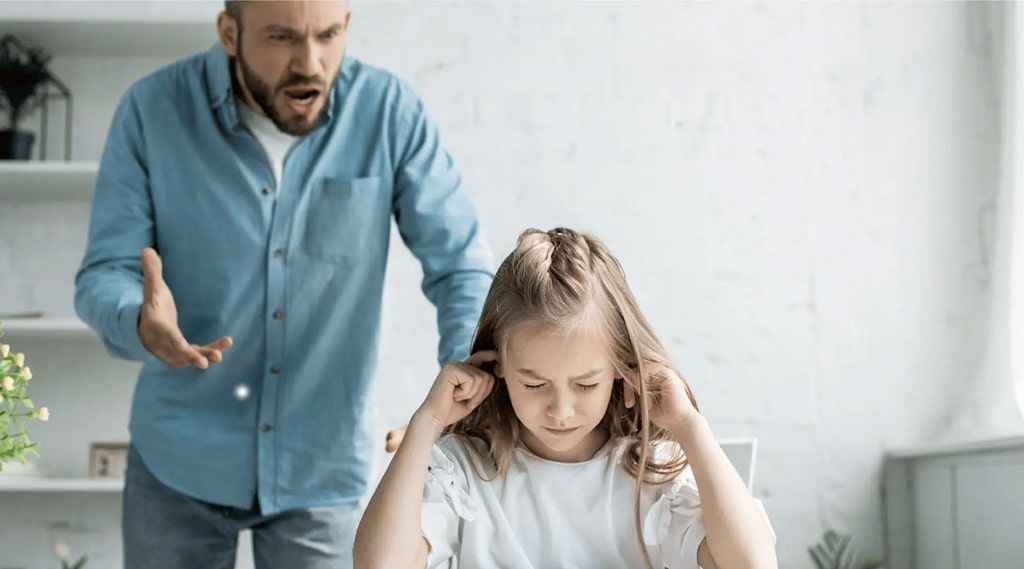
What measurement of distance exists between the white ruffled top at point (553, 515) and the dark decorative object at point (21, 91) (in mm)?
1770

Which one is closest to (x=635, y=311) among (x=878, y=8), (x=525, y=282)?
(x=525, y=282)

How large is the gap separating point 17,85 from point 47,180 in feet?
0.81

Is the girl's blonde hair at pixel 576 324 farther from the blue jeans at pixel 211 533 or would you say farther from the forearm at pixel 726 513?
the blue jeans at pixel 211 533

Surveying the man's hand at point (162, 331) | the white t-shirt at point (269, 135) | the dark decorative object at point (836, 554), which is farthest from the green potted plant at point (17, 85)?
the dark decorative object at point (836, 554)

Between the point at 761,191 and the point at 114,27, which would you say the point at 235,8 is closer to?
the point at 114,27

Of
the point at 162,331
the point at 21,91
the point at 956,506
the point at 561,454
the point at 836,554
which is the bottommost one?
the point at 836,554

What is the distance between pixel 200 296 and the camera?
5.60ft

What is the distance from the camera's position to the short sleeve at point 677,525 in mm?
1354

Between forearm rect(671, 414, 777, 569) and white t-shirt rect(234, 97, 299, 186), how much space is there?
752 millimetres

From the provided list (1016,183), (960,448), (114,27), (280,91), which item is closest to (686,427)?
(280,91)

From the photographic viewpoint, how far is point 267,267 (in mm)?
1704

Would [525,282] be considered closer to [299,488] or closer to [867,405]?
[299,488]

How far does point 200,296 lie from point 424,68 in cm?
154

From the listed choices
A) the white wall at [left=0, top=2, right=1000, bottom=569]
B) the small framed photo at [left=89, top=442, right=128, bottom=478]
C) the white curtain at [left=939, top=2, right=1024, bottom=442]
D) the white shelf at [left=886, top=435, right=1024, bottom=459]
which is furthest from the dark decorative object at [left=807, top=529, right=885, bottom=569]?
the small framed photo at [left=89, top=442, right=128, bottom=478]
